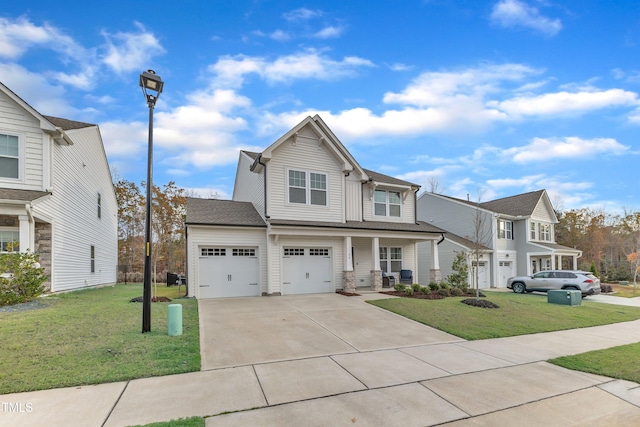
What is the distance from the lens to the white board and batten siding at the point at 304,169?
15.6 m

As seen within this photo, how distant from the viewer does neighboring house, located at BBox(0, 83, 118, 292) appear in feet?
35.9

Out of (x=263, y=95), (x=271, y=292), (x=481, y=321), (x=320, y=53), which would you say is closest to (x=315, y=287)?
(x=271, y=292)

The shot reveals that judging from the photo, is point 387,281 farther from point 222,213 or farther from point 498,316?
point 222,213

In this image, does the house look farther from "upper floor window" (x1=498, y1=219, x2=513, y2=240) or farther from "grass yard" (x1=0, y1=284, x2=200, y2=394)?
"upper floor window" (x1=498, y1=219, x2=513, y2=240)

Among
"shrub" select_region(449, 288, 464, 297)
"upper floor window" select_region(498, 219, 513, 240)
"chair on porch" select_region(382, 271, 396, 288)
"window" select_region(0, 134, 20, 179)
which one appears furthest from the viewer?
"upper floor window" select_region(498, 219, 513, 240)

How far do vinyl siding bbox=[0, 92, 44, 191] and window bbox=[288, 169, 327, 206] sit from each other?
31.3 ft

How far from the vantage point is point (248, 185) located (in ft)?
61.9

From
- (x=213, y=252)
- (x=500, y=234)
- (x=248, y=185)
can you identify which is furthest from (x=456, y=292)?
(x=500, y=234)

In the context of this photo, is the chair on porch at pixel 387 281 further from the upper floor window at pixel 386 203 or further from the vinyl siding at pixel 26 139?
the vinyl siding at pixel 26 139

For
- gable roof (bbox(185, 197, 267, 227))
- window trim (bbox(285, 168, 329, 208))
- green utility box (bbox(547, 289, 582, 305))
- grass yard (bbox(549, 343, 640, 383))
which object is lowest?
green utility box (bbox(547, 289, 582, 305))

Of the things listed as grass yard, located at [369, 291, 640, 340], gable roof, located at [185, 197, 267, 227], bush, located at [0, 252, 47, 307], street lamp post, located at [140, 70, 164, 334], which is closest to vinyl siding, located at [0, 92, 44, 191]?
bush, located at [0, 252, 47, 307]

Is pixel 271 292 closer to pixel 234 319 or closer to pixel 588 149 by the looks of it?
pixel 234 319

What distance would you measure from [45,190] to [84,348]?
8418 mm

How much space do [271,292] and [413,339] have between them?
813 centimetres
